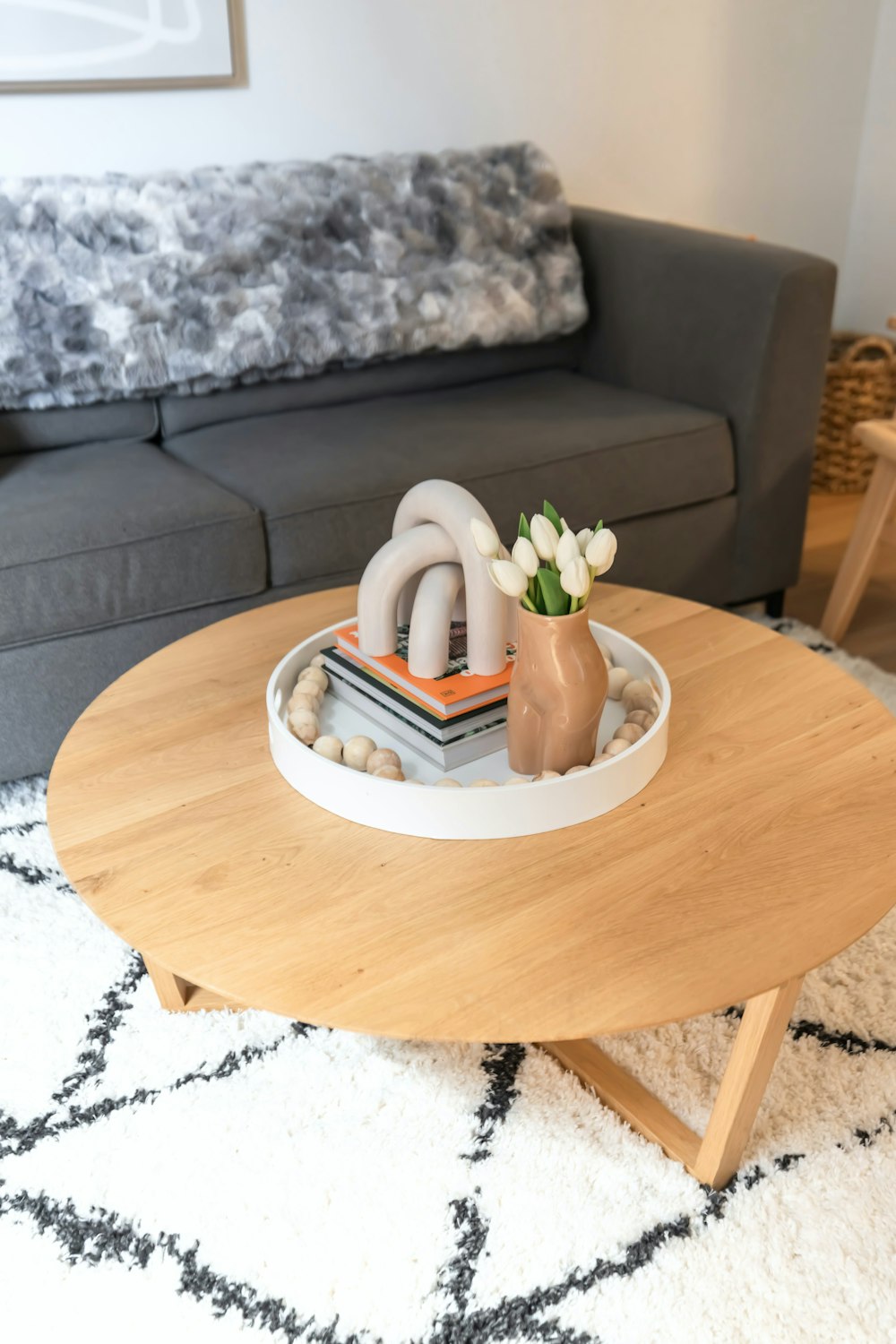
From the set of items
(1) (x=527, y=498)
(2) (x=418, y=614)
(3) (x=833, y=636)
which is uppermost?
(2) (x=418, y=614)

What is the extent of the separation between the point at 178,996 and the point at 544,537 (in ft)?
2.45

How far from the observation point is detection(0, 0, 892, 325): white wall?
8.00 ft

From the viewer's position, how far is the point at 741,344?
7.41ft

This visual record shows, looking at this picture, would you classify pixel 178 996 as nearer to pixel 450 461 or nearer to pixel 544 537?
pixel 544 537

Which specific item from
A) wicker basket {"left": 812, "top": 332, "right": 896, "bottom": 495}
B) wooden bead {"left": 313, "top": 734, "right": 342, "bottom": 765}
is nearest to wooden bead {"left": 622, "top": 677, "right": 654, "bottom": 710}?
wooden bead {"left": 313, "top": 734, "right": 342, "bottom": 765}

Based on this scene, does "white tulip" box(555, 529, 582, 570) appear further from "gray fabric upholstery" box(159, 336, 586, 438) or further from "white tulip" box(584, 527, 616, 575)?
"gray fabric upholstery" box(159, 336, 586, 438)

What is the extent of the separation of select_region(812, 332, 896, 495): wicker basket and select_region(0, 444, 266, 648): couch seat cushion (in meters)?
1.86

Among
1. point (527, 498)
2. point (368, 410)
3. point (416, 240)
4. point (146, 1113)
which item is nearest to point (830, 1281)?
point (146, 1113)

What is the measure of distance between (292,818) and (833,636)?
1.57 meters

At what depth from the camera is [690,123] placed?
10.1ft

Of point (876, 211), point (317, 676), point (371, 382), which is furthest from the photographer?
point (876, 211)

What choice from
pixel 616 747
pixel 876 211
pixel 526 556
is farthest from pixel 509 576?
pixel 876 211

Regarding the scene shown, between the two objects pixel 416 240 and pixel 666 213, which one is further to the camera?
pixel 666 213

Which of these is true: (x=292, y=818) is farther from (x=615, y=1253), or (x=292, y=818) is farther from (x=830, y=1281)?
(x=830, y=1281)
